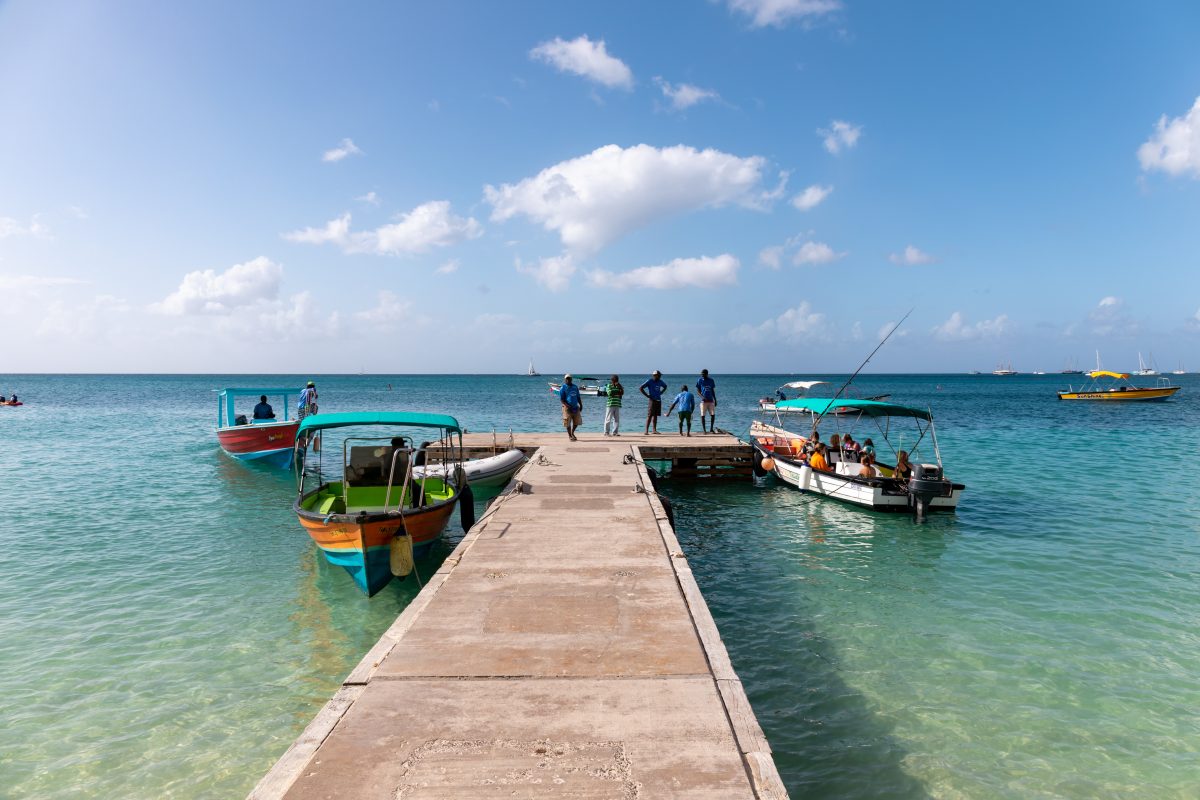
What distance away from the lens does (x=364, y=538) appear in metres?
9.27

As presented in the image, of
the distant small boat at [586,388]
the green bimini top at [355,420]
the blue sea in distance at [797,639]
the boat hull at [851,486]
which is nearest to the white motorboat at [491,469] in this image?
the blue sea in distance at [797,639]

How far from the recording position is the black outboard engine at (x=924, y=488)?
49.6ft

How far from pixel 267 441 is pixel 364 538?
52.1ft

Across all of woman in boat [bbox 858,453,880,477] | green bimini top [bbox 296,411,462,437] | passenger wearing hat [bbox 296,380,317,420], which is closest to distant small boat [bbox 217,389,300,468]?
passenger wearing hat [bbox 296,380,317,420]

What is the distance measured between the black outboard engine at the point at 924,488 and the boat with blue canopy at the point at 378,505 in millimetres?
10269

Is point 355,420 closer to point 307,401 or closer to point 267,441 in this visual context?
point 307,401

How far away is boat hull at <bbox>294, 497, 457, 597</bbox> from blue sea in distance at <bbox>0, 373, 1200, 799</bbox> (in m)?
0.57

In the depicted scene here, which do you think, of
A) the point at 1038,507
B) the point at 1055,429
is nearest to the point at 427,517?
the point at 1038,507

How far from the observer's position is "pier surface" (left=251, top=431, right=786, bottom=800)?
3705 millimetres

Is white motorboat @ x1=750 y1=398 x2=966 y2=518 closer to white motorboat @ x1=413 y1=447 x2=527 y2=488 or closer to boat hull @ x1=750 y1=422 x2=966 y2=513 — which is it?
boat hull @ x1=750 y1=422 x2=966 y2=513

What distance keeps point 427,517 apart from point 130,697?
426 centimetres

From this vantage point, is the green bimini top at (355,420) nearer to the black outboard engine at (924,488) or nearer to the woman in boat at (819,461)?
the woman in boat at (819,461)

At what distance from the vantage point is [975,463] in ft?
84.4

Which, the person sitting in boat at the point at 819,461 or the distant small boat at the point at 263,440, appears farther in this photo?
the distant small boat at the point at 263,440
